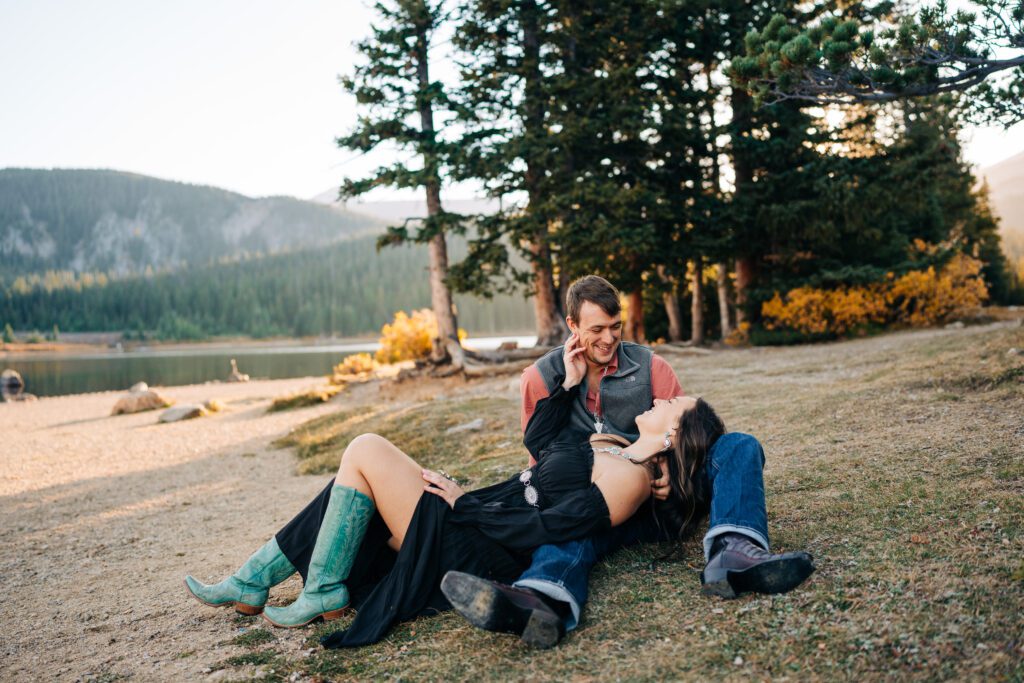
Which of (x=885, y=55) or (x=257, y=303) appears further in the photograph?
(x=257, y=303)

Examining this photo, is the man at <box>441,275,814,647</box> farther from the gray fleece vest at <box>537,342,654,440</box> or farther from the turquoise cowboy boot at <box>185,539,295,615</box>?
the turquoise cowboy boot at <box>185,539,295,615</box>

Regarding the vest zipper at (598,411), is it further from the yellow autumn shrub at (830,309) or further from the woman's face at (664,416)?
the yellow autumn shrub at (830,309)

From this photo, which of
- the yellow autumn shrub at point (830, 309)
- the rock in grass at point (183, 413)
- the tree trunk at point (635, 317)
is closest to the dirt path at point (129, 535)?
the rock in grass at point (183, 413)

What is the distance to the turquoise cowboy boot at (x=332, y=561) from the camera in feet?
10.7

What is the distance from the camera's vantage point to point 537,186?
50.0 feet

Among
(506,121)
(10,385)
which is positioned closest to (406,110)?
(506,121)

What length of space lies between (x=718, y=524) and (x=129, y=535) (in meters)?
6.08

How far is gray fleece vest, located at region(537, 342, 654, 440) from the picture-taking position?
12.4 feet

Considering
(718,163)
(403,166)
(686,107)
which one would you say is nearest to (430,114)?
(403,166)

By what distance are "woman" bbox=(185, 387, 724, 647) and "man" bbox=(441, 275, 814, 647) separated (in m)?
0.12

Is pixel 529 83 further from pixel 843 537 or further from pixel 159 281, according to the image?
pixel 159 281

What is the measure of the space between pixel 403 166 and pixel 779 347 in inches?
368

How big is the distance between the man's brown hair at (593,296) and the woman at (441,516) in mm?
626

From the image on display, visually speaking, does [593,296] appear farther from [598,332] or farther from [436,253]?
[436,253]
